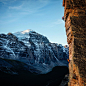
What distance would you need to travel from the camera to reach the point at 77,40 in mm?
2045

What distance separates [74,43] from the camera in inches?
79.2

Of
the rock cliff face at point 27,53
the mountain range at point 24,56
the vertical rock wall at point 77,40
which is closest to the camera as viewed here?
the vertical rock wall at point 77,40

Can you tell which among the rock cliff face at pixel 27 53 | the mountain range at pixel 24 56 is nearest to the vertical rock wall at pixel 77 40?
the mountain range at pixel 24 56

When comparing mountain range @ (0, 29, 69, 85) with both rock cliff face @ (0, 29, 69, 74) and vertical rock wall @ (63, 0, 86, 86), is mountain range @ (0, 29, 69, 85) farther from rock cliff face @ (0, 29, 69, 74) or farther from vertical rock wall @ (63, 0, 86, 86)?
vertical rock wall @ (63, 0, 86, 86)

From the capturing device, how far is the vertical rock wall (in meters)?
1.80

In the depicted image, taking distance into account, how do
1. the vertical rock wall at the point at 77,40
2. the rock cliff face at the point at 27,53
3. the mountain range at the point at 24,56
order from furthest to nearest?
the rock cliff face at the point at 27,53
the mountain range at the point at 24,56
the vertical rock wall at the point at 77,40

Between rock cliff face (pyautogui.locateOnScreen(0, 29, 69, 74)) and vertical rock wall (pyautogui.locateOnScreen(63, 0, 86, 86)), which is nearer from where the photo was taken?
vertical rock wall (pyautogui.locateOnScreen(63, 0, 86, 86))

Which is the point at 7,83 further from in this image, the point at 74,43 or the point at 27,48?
the point at 74,43

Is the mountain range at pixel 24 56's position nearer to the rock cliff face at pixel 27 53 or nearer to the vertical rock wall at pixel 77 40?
the rock cliff face at pixel 27 53

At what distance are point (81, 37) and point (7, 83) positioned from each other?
24.3 m

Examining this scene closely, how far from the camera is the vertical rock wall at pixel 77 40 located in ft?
5.90

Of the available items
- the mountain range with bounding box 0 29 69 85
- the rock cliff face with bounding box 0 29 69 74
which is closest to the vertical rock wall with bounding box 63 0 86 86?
the mountain range with bounding box 0 29 69 85

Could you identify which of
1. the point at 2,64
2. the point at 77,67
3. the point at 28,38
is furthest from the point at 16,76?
the point at 77,67

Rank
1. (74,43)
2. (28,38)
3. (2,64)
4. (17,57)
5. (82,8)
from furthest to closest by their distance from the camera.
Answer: (28,38), (17,57), (2,64), (82,8), (74,43)
